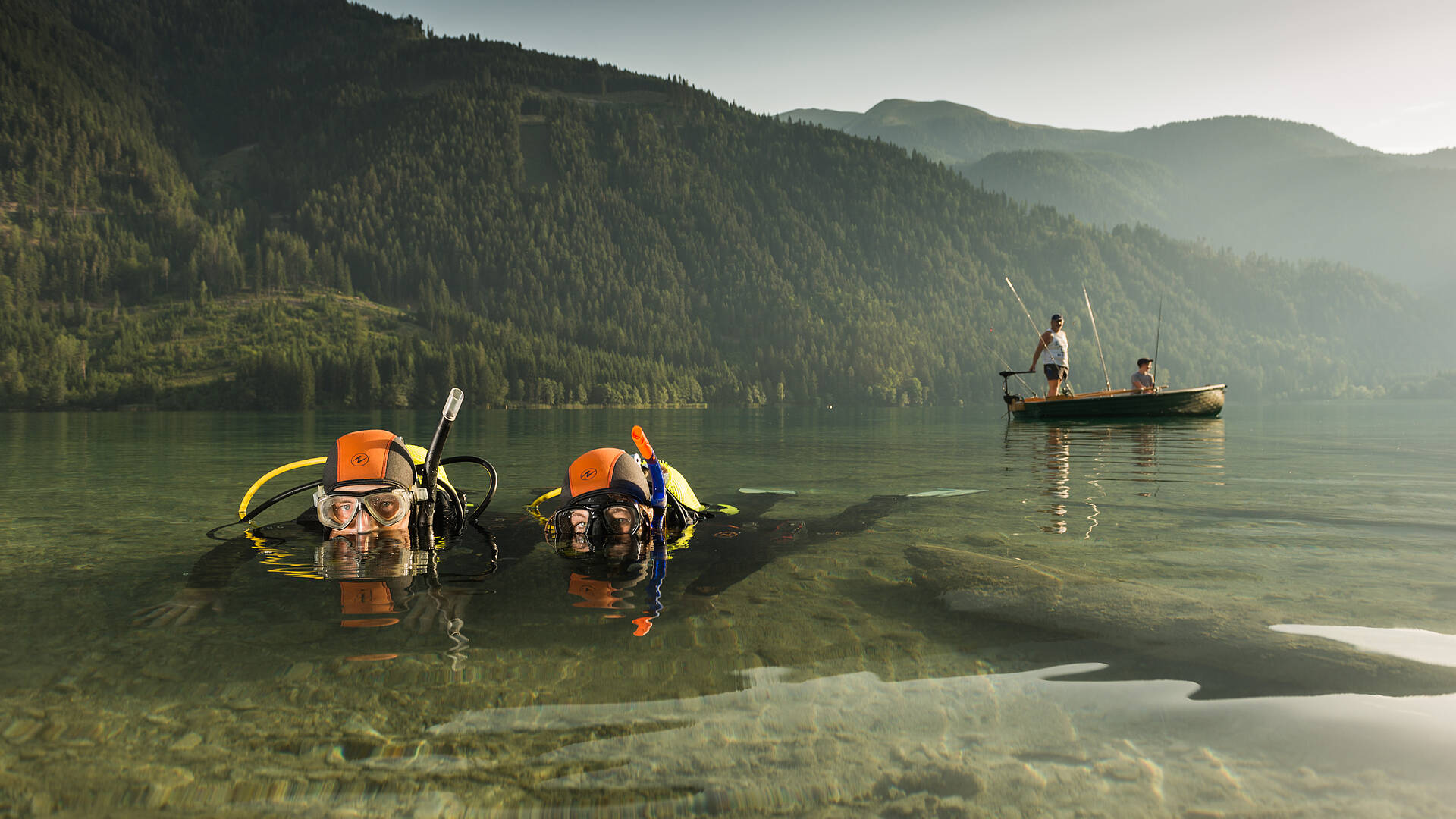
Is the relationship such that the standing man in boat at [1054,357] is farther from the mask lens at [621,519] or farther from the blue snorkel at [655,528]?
the mask lens at [621,519]

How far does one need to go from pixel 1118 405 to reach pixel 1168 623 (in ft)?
125

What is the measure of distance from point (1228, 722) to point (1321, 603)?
3.72m

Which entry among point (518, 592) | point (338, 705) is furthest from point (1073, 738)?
point (518, 592)

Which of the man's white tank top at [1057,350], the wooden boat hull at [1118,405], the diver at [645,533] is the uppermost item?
the man's white tank top at [1057,350]

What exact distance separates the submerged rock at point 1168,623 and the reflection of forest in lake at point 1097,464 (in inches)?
143

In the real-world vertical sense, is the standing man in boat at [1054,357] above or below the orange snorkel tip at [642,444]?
above

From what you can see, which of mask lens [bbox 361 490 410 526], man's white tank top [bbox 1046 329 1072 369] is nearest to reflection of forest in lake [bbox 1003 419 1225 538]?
man's white tank top [bbox 1046 329 1072 369]

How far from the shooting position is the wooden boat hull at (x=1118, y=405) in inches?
1606

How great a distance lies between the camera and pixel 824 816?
3.71 meters

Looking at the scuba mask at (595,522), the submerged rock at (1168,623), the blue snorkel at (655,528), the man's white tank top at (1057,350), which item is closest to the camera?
the submerged rock at (1168,623)

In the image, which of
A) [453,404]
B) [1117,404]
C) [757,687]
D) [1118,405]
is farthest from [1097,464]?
[1118,405]

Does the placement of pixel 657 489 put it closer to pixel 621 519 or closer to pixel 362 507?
pixel 621 519

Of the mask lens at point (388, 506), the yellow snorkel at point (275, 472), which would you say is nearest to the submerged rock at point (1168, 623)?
the mask lens at point (388, 506)

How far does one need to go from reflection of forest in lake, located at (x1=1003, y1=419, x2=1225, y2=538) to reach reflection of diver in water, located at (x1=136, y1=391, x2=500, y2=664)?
8.24m
